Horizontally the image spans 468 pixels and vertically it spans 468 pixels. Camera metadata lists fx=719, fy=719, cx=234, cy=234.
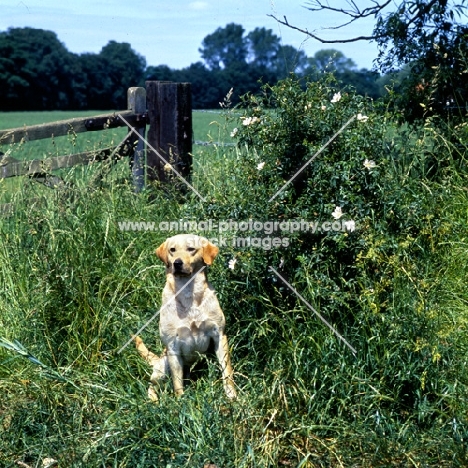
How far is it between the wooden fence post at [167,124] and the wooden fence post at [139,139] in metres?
0.07

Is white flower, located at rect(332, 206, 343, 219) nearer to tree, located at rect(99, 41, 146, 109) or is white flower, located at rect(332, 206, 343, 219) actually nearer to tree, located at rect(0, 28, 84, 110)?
tree, located at rect(99, 41, 146, 109)

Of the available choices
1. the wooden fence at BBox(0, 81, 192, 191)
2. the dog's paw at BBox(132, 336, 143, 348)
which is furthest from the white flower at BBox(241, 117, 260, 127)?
the wooden fence at BBox(0, 81, 192, 191)

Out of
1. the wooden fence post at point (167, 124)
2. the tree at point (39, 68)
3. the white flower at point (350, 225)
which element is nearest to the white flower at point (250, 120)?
the white flower at point (350, 225)

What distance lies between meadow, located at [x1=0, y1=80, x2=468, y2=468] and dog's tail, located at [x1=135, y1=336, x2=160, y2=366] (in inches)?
3.3

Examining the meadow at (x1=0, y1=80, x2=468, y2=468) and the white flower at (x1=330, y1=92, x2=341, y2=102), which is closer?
the meadow at (x1=0, y1=80, x2=468, y2=468)

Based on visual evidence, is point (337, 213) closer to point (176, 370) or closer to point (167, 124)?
point (176, 370)

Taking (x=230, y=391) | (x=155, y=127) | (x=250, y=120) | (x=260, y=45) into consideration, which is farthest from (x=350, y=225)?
(x=260, y=45)

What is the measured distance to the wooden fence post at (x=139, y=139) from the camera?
800cm

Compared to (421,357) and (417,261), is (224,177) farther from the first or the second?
(421,357)

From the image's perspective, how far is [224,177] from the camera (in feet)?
19.6

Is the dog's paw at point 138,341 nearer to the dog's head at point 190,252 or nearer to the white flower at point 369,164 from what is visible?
the dog's head at point 190,252

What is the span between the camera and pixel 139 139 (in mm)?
8047

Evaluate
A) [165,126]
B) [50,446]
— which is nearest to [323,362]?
[50,446]

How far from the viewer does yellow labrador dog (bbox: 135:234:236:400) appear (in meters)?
4.61
